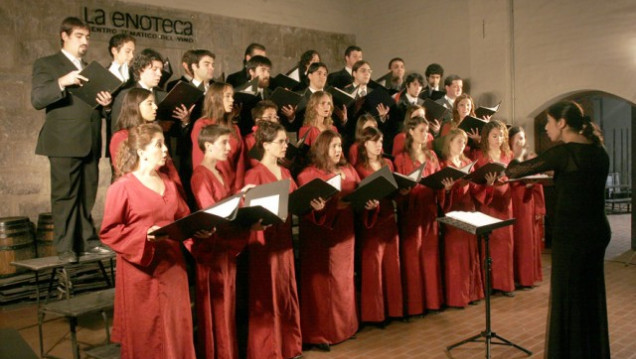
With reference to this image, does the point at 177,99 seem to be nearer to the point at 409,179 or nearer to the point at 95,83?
the point at 95,83

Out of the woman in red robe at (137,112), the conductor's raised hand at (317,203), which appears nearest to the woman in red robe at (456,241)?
the conductor's raised hand at (317,203)

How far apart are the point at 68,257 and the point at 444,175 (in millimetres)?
2975

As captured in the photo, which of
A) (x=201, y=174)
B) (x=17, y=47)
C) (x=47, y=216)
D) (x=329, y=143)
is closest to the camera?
(x=201, y=174)

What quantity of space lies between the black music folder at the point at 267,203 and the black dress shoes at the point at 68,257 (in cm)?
155

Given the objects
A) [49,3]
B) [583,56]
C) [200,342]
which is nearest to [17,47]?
[49,3]

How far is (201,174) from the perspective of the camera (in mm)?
3623

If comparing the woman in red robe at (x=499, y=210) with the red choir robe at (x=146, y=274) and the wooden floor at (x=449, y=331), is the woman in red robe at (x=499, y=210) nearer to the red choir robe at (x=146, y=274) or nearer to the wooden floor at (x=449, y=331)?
the wooden floor at (x=449, y=331)

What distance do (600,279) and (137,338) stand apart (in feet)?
8.84

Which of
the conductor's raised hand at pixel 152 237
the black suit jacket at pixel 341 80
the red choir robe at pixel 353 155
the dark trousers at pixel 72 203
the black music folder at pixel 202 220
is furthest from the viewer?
the black suit jacket at pixel 341 80

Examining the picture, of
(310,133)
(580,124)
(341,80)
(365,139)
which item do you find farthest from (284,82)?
(580,124)

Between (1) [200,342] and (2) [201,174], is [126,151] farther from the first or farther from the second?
(1) [200,342]

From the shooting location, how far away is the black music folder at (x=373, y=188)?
390cm

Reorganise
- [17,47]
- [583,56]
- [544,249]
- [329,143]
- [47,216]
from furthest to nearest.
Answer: [544,249], [583,56], [17,47], [47,216], [329,143]

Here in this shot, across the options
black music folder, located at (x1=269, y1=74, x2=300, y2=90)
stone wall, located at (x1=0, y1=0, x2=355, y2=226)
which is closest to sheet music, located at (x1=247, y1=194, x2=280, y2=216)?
black music folder, located at (x1=269, y1=74, x2=300, y2=90)
